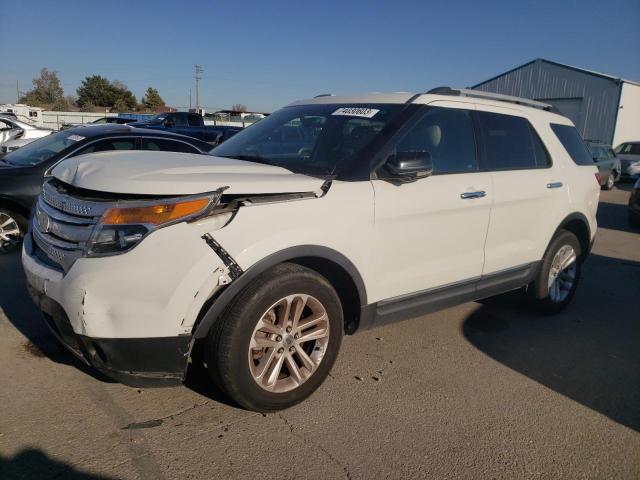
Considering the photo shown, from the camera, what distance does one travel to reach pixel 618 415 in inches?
128

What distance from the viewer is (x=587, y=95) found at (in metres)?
28.3

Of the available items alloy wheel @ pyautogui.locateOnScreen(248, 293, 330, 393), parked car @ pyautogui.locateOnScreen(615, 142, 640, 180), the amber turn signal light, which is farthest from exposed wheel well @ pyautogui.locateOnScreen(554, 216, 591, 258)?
parked car @ pyautogui.locateOnScreen(615, 142, 640, 180)

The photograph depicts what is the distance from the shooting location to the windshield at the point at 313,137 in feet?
11.1

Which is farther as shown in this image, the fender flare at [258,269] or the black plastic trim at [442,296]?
the black plastic trim at [442,296]

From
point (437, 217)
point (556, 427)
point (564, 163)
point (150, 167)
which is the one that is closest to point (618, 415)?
point (556, 427)

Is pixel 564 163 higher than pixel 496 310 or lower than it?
higher

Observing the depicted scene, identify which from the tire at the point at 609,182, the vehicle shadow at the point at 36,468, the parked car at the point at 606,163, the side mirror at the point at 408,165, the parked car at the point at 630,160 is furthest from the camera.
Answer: the parked car at the point at 630,160

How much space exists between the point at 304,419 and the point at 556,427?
1.52 m

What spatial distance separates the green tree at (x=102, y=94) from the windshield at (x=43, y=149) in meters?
64.7

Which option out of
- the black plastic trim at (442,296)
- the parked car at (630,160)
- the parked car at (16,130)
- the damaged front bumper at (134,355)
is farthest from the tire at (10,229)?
the parked car at (630,160)

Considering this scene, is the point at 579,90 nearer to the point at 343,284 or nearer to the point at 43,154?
the point at 43,154

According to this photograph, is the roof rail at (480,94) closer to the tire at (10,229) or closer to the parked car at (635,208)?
the tire at (10,229)

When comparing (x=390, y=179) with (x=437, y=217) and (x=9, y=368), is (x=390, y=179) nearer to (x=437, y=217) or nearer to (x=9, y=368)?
(x=437, y=217)

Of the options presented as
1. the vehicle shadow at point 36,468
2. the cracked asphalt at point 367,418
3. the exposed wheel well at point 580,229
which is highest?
the exposed wheel well at point 580,229
